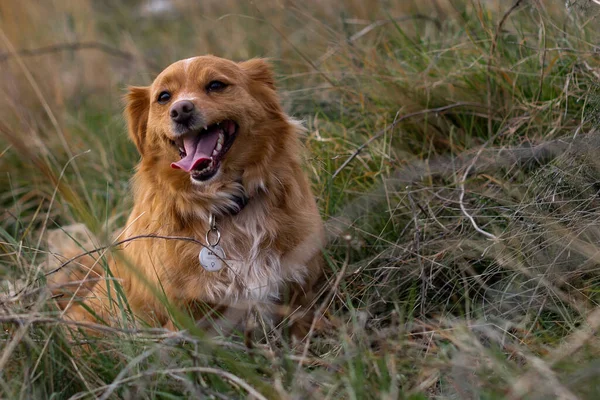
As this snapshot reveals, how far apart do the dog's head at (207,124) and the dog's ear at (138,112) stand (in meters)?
0.10

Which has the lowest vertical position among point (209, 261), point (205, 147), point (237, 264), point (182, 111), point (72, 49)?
point (237, 264)

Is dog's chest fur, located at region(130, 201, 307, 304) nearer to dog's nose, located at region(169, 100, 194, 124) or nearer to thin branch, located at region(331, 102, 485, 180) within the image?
dog's nose, located at region(169, 100, 194, 124)

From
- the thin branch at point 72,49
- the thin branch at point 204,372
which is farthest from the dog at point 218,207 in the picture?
the thin branch at point 72,49

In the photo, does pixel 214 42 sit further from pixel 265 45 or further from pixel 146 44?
pixel 146 44

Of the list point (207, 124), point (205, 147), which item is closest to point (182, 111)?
point (207, 124)

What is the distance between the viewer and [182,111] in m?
3.03

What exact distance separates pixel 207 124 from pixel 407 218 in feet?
3.77

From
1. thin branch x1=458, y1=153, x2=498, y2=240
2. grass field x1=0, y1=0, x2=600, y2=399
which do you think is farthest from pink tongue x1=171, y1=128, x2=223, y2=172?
thin branch x1=458, y1=153, x2=498, y2=240

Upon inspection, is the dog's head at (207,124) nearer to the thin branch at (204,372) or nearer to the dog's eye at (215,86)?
the dog's eye at (215,86)

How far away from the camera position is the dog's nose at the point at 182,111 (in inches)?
119

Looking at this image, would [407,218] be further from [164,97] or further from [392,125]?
[164,97]

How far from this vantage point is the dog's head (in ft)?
10.1

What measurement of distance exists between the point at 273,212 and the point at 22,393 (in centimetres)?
138

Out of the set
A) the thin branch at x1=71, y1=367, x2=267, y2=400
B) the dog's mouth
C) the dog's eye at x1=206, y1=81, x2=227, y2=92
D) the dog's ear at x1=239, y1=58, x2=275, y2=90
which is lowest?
the thin branch at x1=71, y1=367, x2=267, y2=400
